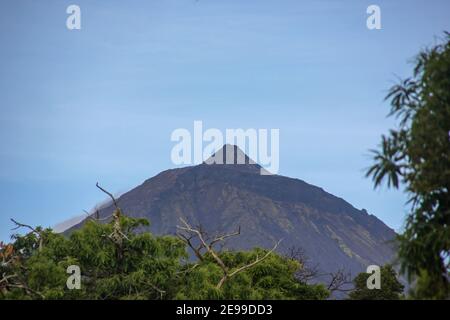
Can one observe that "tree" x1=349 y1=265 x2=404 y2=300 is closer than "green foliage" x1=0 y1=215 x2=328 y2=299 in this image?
No

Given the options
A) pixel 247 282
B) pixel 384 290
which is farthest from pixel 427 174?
pixel 384 290

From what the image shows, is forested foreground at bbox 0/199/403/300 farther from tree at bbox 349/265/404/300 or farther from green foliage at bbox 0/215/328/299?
tree at bbox 349/265/404/300

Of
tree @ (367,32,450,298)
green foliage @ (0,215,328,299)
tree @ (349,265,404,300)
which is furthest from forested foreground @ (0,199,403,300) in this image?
tree @ (349,265,404,300)

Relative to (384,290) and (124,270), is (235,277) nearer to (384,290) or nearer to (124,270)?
(124,270)

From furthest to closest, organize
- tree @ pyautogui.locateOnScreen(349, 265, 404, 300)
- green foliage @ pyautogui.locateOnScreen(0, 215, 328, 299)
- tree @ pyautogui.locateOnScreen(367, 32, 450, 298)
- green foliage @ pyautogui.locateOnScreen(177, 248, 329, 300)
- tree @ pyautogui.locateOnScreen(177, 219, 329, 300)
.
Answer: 1. tree @ pyautogui.locateOnScreen(349, 265, 404, 300)
2. green foliage @ pyautogui.locateOnScreen(177, 248, 329, 300)
3. green foliage @ pyautogui.locateOnScreen(0, 215, 328, 299)
4. tree @ pyautogui.locateOnScreen(177, 219, 329, 300)
5. tree @ pyautogui.locateOnScreen(367, 32, 450, 298)

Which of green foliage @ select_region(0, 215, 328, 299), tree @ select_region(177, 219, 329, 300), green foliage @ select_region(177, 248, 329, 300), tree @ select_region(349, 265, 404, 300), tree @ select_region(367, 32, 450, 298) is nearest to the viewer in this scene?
tree @ select_region(367, 32, 450, 298)

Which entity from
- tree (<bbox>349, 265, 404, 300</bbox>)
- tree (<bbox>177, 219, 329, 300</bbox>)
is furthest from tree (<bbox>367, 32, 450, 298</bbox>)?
tree (<bbox>349, 265, 404, 300</bbox>)

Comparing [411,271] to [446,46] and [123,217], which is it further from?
[123,217]

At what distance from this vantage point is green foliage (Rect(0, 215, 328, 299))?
110 feet

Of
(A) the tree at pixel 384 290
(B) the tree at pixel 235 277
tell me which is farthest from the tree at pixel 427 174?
(A) the tree at pixel 384 290

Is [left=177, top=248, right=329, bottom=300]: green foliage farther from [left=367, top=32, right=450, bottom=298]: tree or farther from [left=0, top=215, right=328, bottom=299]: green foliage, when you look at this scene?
[left=367, top=32, right=450, bottom=298]: tree

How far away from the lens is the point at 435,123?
24.2 metres

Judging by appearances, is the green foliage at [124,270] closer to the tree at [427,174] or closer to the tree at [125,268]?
the tree at [125,268]
